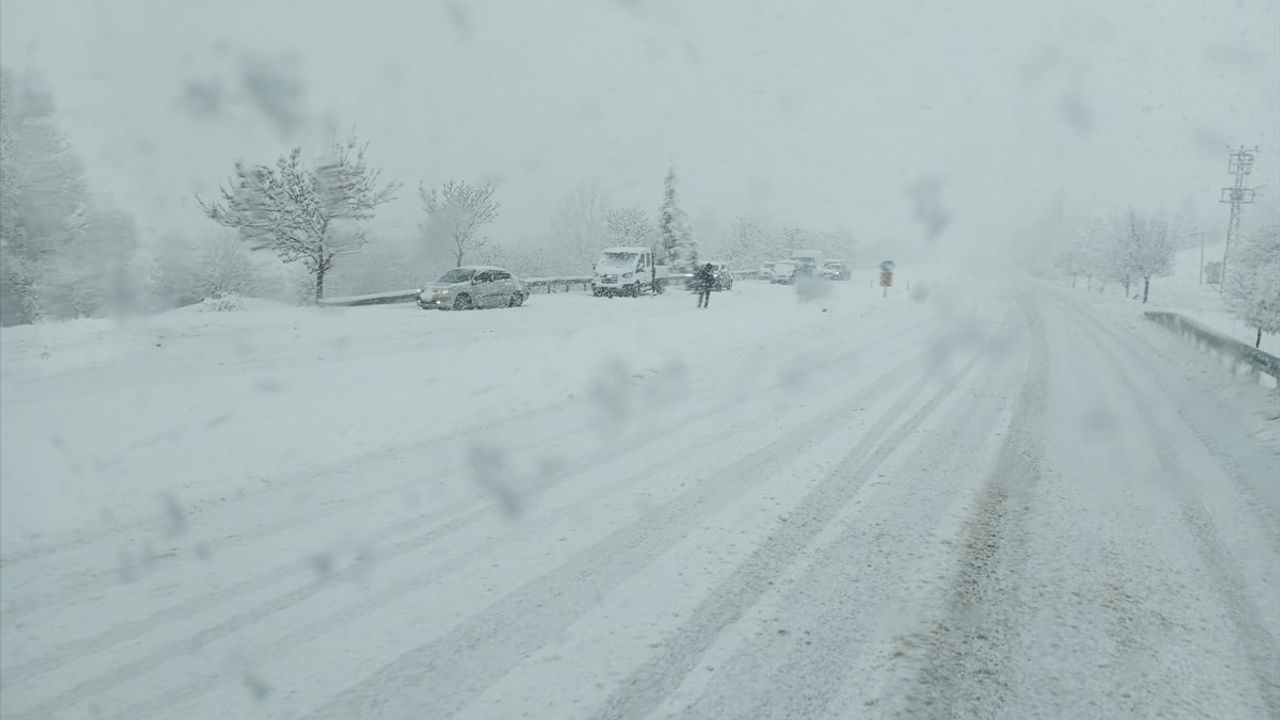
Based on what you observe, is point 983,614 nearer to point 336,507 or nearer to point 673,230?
point 336,507

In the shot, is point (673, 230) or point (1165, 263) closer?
point (673, 230)

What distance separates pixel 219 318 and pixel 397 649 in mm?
18922

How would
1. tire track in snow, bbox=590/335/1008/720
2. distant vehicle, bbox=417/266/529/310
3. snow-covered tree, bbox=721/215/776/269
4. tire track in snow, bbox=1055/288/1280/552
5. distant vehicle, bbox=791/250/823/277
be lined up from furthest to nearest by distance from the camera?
snow-covered tree, bbox=721/215/776/269 → distant vehicle, bbox=791/250/823/277 → distant vehicle, bbox=417/266/529/310 → tire track in snow, bbox=1055/288/1280/552 → tire track in snow, bbox=590/335/1008/720

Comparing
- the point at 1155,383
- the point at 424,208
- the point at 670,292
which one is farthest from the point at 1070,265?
the point at 1155,383

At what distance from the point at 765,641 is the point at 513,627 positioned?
54.5 inches

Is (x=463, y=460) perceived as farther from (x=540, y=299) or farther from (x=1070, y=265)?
(x=1070, y=265)

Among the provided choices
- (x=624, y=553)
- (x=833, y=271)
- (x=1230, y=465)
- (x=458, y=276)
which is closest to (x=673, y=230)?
(x=833, y=271)

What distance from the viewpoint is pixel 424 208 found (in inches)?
1670

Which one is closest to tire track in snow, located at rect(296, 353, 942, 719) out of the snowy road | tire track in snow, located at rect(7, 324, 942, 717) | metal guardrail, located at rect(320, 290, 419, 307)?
the snowy road

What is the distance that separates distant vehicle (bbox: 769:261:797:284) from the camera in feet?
151

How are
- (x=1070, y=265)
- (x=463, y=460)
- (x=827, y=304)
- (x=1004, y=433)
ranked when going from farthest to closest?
1. (x=1070, y=265)
2. (x=827, y=304)
3. (x=1004, y=433)
4. (x=463, y=460)

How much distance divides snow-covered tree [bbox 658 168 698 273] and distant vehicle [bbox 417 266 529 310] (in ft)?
51.6

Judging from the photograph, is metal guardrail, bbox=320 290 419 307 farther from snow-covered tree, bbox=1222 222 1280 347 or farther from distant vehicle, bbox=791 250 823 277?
distant vehicle, bbox=791 250 823 277

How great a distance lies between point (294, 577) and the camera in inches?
172
